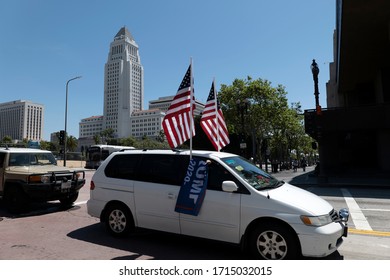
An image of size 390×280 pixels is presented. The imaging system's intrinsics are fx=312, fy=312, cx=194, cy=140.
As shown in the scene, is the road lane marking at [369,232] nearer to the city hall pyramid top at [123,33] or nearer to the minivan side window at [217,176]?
the minivan side window at [217,176]

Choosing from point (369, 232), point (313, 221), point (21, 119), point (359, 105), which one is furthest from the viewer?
point (21, 119)

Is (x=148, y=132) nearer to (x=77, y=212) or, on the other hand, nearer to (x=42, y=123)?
(x=42, y=123)

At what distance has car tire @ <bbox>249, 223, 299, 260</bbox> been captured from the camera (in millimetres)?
4504

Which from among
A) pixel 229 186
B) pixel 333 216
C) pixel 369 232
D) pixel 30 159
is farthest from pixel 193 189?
pixel 30 159

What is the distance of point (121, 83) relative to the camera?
178 metres

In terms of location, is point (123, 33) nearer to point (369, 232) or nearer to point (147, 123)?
point (147, 123)

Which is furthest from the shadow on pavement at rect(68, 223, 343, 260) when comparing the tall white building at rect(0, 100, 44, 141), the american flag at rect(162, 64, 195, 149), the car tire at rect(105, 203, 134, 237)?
the tall white building at rect(0, 100, 44, 141)

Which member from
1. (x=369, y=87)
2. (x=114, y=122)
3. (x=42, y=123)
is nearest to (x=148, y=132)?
(x=114, y=122)

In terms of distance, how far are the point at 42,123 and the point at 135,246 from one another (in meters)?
176

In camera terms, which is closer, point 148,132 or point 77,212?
A: point 77,212

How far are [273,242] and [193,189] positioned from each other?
1545 mm

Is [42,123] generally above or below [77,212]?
above

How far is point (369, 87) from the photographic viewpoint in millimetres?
36938

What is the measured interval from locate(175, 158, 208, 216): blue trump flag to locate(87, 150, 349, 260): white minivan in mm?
82
